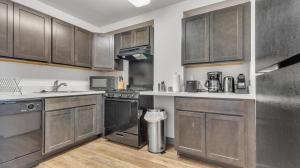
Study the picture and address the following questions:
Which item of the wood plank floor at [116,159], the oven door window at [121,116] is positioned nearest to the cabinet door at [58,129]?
the wood plank floor at [116,159]

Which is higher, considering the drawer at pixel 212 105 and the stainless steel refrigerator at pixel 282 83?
the stainless steel refrigerator at pixel 282 83

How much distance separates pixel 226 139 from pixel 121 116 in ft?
5.60

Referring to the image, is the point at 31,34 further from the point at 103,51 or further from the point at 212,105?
the point at 212,105

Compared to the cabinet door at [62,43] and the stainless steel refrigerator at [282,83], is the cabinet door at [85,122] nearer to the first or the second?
the cabinet door at [62,43]

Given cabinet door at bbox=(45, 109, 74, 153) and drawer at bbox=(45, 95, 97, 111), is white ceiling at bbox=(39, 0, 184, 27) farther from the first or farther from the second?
cabinet door at bbox=(45, 109, 74, 153)

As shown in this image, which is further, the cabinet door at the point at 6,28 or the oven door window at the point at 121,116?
the oven door window at the point at 121,116

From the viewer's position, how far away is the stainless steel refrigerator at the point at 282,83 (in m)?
0.22

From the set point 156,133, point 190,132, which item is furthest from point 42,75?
point 190,132

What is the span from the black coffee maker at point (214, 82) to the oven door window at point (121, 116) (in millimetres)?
1247

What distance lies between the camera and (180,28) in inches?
104

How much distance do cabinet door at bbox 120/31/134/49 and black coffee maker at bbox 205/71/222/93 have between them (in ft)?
5.63

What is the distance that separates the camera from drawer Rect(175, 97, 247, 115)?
1763 millimetres

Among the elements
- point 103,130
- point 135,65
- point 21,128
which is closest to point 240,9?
point 135,65

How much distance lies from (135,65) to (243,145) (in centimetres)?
244
